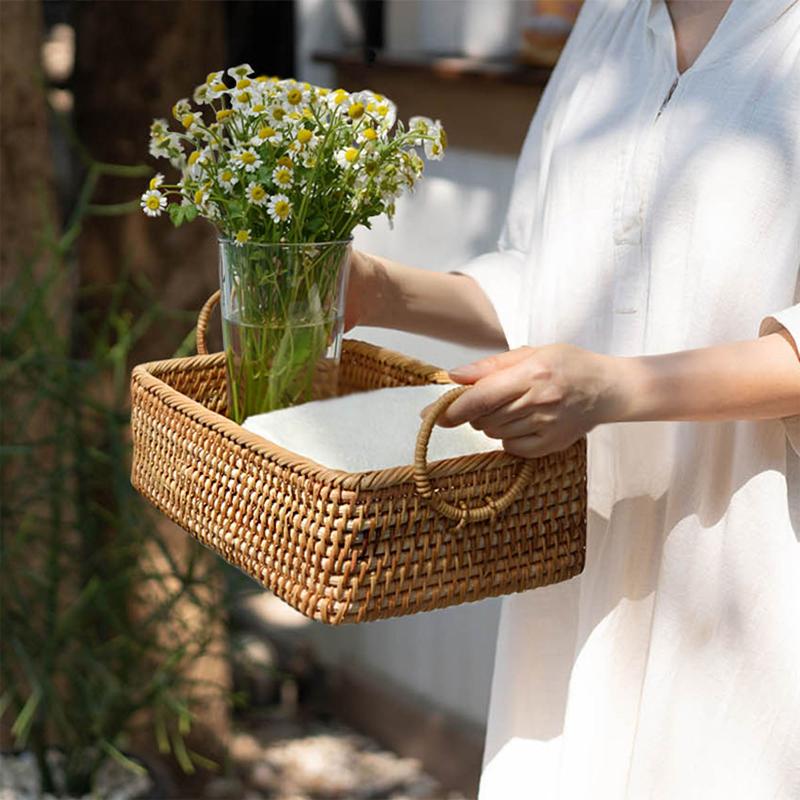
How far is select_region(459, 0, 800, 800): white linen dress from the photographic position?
3.80ft

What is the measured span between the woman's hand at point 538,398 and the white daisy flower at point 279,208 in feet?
0.65

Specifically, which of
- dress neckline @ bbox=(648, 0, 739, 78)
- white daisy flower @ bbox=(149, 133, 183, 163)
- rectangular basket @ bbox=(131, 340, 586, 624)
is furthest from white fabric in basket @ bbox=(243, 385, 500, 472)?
dress neckline @ bbox=(648, 0, 739, 78)

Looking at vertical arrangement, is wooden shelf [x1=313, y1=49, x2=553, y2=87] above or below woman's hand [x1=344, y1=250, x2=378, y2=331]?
above

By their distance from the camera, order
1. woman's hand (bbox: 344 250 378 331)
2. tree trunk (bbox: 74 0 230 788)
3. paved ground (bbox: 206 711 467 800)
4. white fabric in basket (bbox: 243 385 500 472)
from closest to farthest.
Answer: white fabric in basket (bbox: 243 385 500 472) < woman's hand (bbox: 344 250 378 331) < tree trunk (bbox: 74 0 230 788) < paved ground (bbox: 206 711 467 800)

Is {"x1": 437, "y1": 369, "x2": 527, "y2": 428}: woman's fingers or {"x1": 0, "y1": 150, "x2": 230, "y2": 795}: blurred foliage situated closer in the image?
{"x1": 437, "y1": 369, "x2": 527, "y2": 428}: woman's fingers

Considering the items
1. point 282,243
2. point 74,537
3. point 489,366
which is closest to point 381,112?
point 282,243

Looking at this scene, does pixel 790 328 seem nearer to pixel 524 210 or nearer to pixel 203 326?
pixel 524 210

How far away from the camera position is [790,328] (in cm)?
107

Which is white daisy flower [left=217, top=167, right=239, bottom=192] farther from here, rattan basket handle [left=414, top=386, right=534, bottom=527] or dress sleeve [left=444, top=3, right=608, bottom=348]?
dress sleeve [left=444, top=3, right=608, bottom=348]

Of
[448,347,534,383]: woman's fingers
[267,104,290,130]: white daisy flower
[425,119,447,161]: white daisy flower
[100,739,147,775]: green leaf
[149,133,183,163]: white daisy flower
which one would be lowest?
[100,739,147,775]: green leaf

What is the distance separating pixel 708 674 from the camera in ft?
4.04

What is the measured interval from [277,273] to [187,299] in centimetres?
147

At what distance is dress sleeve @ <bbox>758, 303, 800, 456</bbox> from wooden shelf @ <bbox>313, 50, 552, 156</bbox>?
108 cm

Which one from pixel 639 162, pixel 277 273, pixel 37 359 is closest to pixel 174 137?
pixel 277 273
